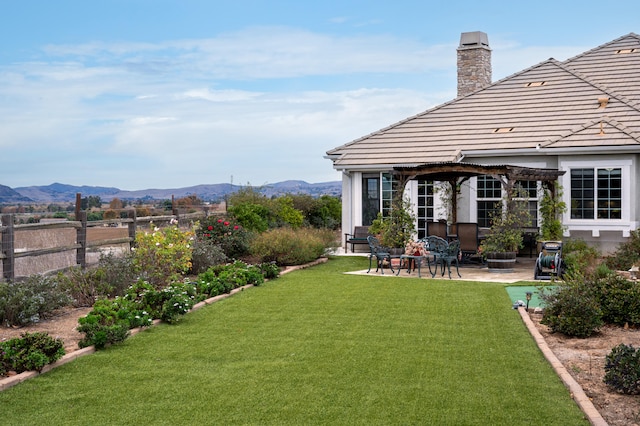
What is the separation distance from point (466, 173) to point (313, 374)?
10.9 meters

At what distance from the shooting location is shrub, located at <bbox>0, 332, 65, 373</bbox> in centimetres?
742

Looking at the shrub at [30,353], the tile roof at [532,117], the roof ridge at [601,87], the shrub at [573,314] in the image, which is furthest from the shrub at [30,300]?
the roof ridge at [601,87]

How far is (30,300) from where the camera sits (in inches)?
400

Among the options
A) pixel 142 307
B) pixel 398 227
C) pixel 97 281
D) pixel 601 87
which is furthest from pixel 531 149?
pixel 142 307

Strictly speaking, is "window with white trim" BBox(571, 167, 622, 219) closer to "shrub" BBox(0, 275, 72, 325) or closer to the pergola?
the pergola

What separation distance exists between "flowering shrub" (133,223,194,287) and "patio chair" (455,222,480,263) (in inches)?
258

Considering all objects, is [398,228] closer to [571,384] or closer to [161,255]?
[161,255]

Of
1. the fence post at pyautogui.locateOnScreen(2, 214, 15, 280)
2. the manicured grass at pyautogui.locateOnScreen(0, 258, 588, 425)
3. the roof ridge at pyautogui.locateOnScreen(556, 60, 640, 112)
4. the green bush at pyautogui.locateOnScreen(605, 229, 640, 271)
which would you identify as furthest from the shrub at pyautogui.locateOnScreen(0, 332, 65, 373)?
the roof ridge at pyautogui.locateOnScreen(556, 60, 640, 112)

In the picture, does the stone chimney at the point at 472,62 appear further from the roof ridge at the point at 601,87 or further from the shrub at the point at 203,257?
the shrub at the point at 203,257

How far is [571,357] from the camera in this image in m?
8.14

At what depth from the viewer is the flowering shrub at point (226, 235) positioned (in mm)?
18188

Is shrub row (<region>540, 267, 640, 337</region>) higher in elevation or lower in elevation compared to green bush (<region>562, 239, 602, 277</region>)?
lower

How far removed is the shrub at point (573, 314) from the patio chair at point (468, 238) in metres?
7.39

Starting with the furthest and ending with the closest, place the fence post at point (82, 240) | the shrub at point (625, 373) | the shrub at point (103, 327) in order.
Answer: the fence post at point (82, 240) < the shrub at point (103, 327) < the shrub at point (625, 373)
